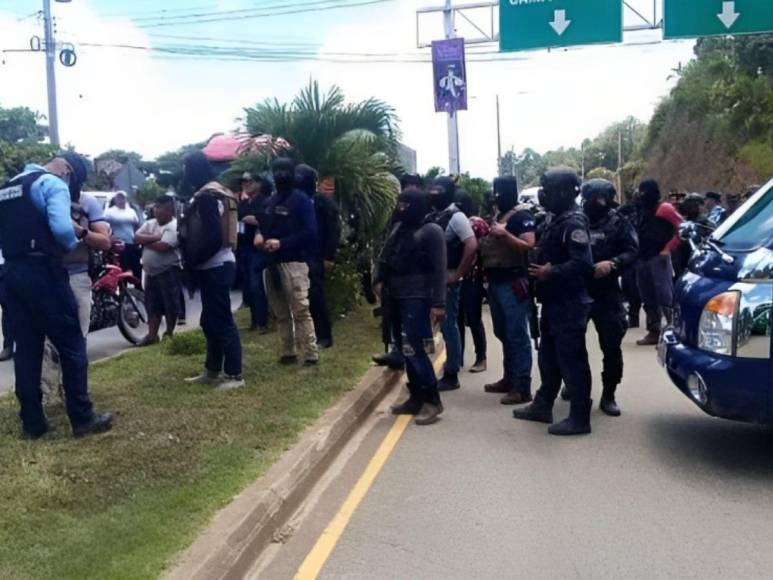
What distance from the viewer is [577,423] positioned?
7.29 meters

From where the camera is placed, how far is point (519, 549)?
5.07 metres

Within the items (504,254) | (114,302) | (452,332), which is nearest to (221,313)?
(452,332)

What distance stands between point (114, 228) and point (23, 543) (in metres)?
10.6

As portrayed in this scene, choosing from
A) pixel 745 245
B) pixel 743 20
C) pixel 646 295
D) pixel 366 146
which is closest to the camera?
pixel 745 245

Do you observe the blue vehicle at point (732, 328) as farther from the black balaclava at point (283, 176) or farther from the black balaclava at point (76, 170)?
the black balaclava at point (76, 170)

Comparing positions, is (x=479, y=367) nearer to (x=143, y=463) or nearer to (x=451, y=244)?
(x=451, y=244)

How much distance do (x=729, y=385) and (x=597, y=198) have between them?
247 centimetres

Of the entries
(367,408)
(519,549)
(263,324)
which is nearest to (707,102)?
(263,324)

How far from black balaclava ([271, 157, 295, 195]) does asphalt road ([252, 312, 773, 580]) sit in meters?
2.39

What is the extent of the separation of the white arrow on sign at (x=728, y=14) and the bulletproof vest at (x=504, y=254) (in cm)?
1179

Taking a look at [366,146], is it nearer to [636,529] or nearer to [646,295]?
[646,295]

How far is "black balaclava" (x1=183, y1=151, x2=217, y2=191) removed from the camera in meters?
8.16

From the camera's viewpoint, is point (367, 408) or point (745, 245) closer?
point (745, 245)

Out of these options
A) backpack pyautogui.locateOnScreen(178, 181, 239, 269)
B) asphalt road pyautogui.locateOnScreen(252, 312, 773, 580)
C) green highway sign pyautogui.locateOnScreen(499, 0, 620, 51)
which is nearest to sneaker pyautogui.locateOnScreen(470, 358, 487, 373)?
asphalt road pyautogui.locateOnScreen(252, 312, 773, 580)
